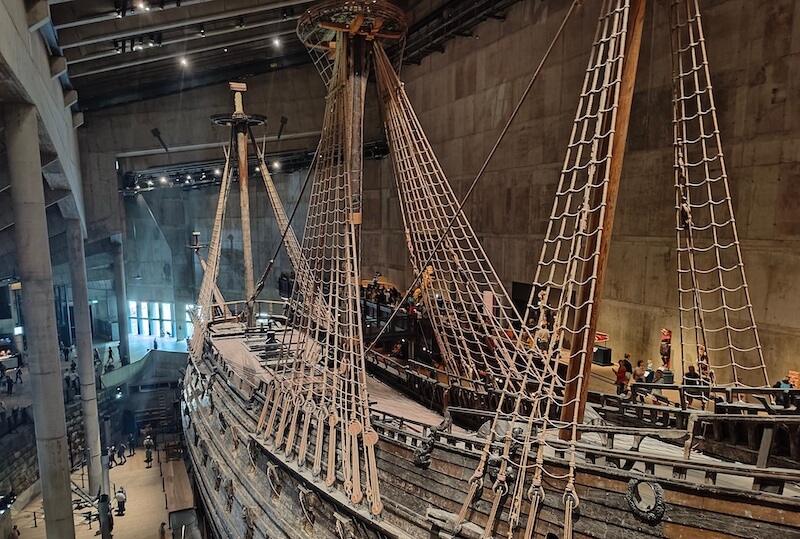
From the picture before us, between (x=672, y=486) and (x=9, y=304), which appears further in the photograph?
(x=9, y=304)

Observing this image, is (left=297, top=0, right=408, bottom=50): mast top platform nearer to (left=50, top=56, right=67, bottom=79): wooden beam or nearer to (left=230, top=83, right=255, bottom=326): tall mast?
(left=230, top=83, right=255, bottom=326): tall mast

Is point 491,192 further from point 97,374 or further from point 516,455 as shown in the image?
point 97,374

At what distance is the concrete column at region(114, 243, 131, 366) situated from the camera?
19438 mm

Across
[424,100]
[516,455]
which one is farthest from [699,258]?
[424,100]

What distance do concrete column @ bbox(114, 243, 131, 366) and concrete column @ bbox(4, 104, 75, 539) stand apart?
1261 centimetres

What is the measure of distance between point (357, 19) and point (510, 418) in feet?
15.3

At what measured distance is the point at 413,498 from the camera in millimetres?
4234

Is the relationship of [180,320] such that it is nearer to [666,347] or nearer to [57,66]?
[57,66]

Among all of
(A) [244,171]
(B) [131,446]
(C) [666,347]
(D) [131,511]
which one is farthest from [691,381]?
(B) [131,446]

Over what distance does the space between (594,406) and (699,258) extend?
4.37 metres

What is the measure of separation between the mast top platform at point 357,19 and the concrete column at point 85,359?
10020 millimetres

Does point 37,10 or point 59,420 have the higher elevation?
point 37,10

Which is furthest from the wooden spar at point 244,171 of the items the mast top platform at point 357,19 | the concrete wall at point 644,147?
the concrete wall at point 644,147

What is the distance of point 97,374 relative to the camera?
52.1 feet
